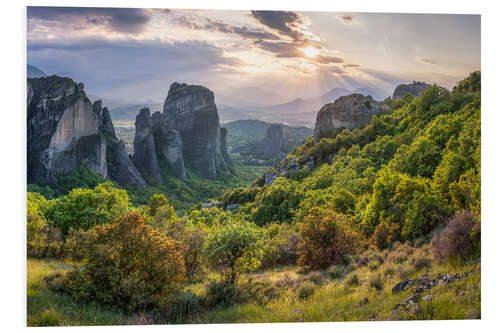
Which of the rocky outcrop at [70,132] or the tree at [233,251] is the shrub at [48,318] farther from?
the rocky outcrop at [70,132]

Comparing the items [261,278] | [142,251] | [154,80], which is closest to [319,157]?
[154,80]

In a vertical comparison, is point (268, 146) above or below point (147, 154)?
below

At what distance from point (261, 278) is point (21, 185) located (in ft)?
17.5

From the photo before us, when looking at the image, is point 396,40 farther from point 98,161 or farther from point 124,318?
point 98,161

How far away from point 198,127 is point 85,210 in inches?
2303

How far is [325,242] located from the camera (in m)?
8.30

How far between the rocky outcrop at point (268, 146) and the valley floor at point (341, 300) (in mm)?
86720

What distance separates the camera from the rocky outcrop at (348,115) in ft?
84.2

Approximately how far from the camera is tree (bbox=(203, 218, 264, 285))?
7.03 m

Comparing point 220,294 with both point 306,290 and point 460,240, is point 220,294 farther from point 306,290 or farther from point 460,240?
point 460,240

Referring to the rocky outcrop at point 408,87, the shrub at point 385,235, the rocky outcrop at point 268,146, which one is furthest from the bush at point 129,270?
the rocky outcrop at point 268,146

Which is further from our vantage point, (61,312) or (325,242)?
(325,242)

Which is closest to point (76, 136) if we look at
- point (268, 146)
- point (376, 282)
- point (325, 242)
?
point (325, 242)

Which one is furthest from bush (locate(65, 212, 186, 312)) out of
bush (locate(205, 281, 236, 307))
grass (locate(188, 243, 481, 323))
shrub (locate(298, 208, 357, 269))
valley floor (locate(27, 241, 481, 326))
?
shrub (locate(298, 208, 357, 269))
